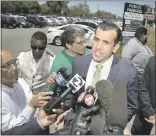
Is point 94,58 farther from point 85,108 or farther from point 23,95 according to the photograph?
point 85,108

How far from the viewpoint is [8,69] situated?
173 centimetres

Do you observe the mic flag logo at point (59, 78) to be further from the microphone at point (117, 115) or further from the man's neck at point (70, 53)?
the man's neck at point (70, 53)

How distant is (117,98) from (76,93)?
0.29m

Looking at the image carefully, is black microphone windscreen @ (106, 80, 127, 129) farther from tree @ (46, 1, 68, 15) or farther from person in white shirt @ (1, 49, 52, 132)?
tree @ (46, 1, 68, 15)

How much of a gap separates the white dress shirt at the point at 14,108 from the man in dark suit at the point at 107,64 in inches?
8.6

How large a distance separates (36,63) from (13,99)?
0.98 m

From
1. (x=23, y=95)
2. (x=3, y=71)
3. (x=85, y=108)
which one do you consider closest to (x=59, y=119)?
(x=85, y=108)

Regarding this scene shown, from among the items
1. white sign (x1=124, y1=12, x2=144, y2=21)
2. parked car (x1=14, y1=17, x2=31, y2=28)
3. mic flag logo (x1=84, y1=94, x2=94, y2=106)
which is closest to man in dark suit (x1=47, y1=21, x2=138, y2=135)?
mic flag logo (x1=84, y1=94, x2=94, y2=106)

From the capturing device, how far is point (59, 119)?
4.63 feet

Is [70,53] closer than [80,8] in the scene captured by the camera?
No

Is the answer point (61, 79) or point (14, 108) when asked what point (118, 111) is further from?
point (14, 108)

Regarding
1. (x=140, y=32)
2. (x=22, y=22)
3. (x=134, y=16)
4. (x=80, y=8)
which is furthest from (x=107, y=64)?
(x=134, y=16)

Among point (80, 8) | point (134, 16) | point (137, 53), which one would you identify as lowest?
point (137, 53)

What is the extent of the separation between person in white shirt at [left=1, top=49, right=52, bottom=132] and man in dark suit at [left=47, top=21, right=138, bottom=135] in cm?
20
